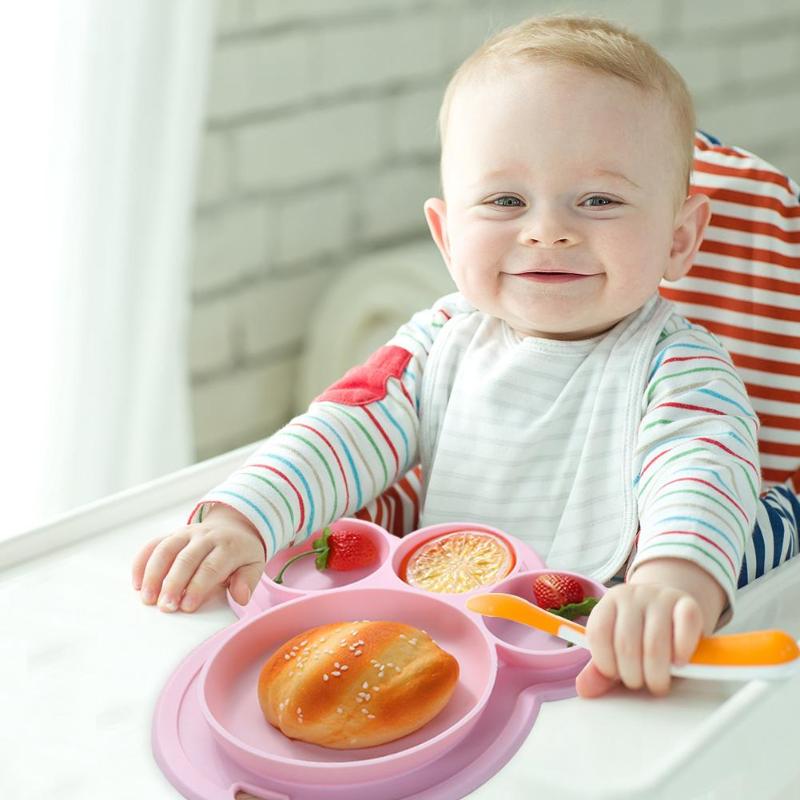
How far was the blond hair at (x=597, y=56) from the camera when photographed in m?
0.86

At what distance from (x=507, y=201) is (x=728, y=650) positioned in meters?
0.38

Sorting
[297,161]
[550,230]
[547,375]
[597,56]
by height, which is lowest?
[297,161]

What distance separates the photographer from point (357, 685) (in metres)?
0.62

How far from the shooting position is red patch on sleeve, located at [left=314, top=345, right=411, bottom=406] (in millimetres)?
924

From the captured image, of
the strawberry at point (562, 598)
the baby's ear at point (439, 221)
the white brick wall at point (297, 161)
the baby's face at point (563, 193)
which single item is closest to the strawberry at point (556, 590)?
the strawberry at point (562, 598)

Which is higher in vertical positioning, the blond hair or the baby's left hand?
the blond hair

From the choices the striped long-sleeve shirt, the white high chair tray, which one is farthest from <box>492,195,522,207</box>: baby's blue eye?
the white high chair tray

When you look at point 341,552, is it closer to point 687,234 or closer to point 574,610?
point 574,610

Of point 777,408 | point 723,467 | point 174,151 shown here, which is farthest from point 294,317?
point 723,467

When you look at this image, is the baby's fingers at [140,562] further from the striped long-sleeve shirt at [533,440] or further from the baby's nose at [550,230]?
the baby's nose at [550,230]

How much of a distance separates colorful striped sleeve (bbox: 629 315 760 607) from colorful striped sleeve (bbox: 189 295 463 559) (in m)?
0.19

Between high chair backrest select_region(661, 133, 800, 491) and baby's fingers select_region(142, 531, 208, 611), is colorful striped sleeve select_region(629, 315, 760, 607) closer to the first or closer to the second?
high chair backrest select_region(661, 133, 800, 491)

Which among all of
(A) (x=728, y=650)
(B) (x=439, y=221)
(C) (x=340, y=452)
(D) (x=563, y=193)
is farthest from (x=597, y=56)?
(A) (x=728, y=650)

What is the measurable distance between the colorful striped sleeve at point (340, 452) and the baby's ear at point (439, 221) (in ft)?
0.14
